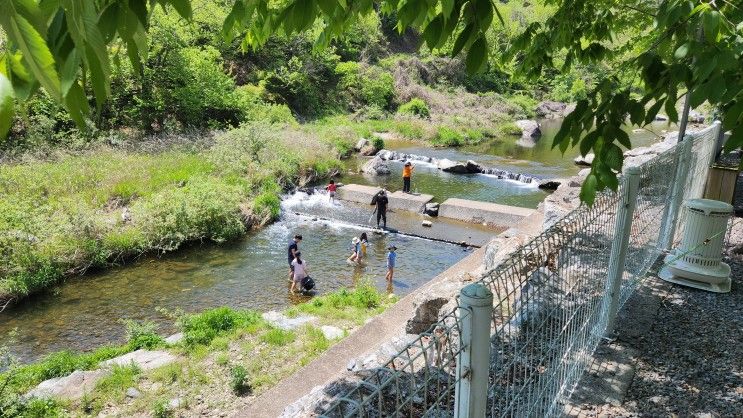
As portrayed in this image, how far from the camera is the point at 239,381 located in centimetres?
683

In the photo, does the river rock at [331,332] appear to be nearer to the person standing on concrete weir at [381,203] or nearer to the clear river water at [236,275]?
the clear river water at [236,275]

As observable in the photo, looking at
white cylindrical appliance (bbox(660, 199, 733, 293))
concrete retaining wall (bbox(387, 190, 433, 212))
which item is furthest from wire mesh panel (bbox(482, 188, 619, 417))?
concrete retaining wall (bbox(387, 190, 433, 212))

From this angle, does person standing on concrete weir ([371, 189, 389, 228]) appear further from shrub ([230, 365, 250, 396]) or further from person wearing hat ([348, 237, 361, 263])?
shrub ([230, 365, 250, 396])

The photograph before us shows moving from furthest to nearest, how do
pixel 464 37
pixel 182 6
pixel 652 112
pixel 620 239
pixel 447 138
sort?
pixel 447 138
pixel 620 239
pixel 652 112
pixel 464 37
pixel 182 6

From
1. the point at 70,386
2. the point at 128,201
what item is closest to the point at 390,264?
the point at 70,386

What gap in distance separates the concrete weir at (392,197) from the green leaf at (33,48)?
16385 mm

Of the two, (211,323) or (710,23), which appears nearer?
(710,23)

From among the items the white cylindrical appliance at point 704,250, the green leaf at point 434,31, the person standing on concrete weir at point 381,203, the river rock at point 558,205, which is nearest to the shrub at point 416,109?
the person standing on concrete weir at point 381,203

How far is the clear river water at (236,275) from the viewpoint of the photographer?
31.6 feet

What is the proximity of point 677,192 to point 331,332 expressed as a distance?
5594mm

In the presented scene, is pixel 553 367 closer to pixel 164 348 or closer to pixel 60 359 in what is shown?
pixel 164 348

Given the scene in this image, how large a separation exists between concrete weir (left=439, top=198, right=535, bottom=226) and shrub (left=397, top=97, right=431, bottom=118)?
751 inches

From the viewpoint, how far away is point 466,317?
1.95 m

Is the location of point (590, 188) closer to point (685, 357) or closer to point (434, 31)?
point (434, 31)
